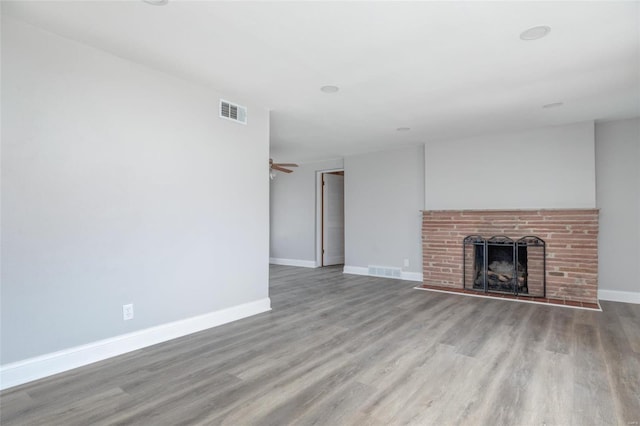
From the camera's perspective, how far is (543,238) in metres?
4.92

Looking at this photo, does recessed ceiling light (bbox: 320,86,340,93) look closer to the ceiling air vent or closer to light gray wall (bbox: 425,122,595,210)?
the ceiling air vent

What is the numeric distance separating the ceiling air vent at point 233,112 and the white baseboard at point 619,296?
17.5ft

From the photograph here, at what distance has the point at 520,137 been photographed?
5250 millimetres

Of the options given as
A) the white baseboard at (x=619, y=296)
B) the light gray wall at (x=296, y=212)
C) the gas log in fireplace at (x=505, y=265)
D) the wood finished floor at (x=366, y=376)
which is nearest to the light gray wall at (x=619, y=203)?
the white baseboard at (x=619, y=296)

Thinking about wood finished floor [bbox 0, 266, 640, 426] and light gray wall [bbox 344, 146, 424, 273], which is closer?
wood finished floor [bbox 0, 266, 640, 426]

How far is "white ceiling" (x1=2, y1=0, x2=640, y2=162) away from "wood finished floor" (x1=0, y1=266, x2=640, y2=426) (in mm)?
2464

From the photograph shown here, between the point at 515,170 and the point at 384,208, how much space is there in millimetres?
2297

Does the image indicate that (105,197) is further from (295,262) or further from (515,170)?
(295,262)

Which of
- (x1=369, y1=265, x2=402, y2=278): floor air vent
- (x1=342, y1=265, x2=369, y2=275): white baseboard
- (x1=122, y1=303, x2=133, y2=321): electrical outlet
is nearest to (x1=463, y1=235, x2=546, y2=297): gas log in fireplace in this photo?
(x1=369, y1=265, x2=402, y2=278): floor air vent

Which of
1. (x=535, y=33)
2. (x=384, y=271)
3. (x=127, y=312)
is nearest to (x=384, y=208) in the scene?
(x=384, y=271)

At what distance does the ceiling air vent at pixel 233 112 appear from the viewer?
3.77 metres

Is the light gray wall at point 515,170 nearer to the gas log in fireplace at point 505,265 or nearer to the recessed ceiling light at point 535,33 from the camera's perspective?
the gas log in fireplace at point 505,265

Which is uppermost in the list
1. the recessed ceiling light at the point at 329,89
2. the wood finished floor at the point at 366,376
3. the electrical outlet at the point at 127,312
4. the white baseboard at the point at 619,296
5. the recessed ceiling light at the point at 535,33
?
the recessed ceiling light at the point at 535,33

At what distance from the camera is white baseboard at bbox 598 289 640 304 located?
4.64 m
